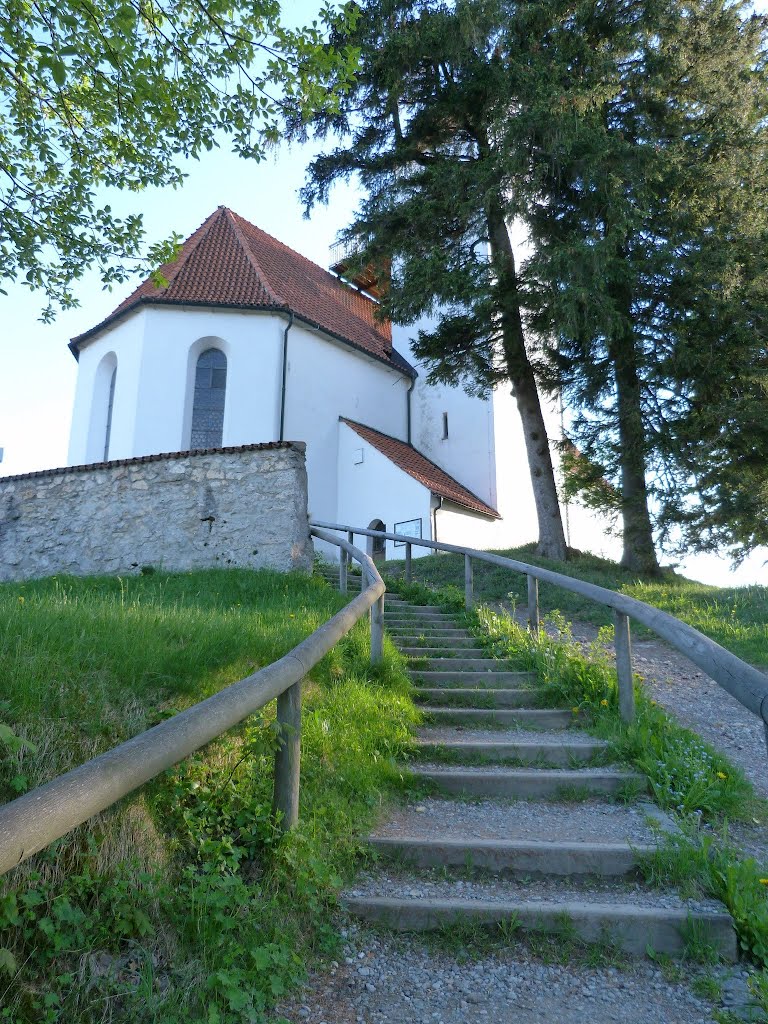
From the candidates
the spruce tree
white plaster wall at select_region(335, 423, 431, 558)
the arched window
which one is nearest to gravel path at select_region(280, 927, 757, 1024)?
the spruce tree

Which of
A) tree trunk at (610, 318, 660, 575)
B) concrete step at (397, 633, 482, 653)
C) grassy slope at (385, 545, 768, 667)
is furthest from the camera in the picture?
tree trunk at (610, 318, 660, 575)

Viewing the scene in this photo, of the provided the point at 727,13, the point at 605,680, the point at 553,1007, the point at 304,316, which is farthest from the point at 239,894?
the point at 304,316

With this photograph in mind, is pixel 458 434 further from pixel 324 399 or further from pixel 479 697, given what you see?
pixel 479 697

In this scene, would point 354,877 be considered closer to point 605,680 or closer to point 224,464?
point 605,680

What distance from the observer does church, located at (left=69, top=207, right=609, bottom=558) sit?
18547 mm

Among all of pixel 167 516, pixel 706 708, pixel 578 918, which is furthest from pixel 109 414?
pixel 578 918

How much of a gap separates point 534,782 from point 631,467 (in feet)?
35.2

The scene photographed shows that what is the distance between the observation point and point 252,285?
19.8 meters

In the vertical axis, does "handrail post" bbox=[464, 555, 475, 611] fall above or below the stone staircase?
above

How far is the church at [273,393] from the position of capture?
18547 millimetres

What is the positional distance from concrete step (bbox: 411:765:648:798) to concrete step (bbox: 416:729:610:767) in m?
0.23

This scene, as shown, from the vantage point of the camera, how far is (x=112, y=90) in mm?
5844

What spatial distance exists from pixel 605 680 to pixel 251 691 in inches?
150

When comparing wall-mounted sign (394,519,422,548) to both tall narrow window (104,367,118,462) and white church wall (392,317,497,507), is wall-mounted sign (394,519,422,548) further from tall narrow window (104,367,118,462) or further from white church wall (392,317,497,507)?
tall narrow window (104,367,118,462)
